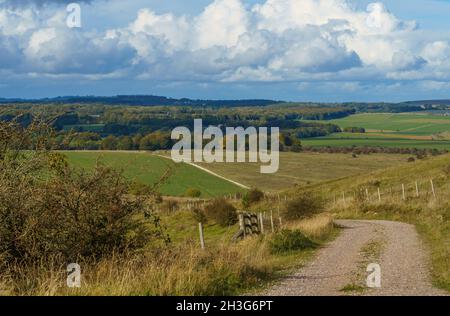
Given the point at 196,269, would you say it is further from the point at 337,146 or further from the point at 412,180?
the point at 337,146

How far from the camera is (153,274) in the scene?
10.3 m

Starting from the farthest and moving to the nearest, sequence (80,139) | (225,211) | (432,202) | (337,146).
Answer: (337,146)
(225,211)
(432,202)
(80,139)

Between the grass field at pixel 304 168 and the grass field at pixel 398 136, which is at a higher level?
the grass field at pixel 398 136

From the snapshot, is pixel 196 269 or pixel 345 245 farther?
pixel 345 245

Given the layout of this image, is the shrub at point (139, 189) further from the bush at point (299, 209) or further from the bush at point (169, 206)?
the bush at point (169, 206)

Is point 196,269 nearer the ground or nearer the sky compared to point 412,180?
nearer the sky

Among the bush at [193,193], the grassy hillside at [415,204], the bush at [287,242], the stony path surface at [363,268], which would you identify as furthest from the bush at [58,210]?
the bush at [193,193]

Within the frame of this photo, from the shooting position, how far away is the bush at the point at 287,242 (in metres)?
18.3

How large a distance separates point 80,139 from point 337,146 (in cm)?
12094

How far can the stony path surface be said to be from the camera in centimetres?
1116

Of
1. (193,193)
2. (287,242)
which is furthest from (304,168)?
(287,242)

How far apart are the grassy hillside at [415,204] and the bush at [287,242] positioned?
3678mm

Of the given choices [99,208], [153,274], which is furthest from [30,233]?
[153,274]

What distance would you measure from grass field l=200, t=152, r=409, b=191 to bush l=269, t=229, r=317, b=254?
201ft
